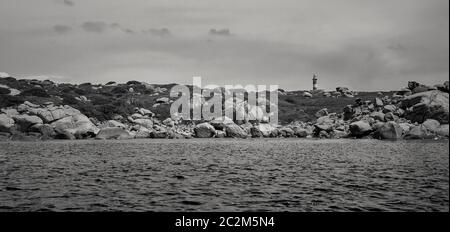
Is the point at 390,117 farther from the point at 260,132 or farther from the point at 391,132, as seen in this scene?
the point at 260,132

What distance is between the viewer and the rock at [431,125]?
195 ft

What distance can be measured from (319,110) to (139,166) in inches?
3145

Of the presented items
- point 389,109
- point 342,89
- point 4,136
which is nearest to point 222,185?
point 4,136

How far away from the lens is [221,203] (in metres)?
15.1

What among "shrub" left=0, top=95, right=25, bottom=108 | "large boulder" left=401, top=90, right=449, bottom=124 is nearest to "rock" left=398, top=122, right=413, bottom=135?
"large boulder" left=401, top=90, right=449, bottom=124

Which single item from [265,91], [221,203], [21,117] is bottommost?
[221,203]

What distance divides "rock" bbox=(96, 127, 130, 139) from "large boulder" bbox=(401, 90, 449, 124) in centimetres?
4794

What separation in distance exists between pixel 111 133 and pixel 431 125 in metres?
47.6

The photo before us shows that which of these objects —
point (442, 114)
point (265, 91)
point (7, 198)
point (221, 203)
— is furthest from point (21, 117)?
point (265, 91)

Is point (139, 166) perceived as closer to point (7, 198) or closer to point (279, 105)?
point (7, 198)

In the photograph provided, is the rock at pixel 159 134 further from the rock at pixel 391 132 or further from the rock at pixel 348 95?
the rock at pixel 348 95

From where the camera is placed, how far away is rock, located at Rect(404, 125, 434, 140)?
57.1 metres
